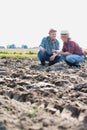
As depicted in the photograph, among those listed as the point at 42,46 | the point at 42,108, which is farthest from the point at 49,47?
the point at 42,108

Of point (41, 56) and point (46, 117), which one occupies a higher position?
point (46, 117)

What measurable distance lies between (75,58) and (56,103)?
778 cm

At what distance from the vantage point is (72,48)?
13430 millimetres

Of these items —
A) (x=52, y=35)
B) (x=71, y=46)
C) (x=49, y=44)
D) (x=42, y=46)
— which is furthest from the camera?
(x=42, y=46)

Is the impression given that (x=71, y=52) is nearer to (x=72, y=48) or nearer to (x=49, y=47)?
(x=72, y=48)

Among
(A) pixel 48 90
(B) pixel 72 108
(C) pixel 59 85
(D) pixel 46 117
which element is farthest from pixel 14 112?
(C) pixel 59 85

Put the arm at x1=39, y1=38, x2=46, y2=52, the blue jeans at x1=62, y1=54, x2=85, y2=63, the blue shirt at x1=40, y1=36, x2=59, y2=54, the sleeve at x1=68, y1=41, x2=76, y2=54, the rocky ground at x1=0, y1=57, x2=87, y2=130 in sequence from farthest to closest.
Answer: the arm at x1=39, y1=38, x2=46, y2=52 < the blue shirt at x1=40, y1=36, x2=59, y2=54 < the blue jeans at x1=62, y1=54, x2=85, y2=63 < the sleeve at x1=68, y1=41, x2=76, y2=54 < the rocky ground at x1=0, y1=57, x2=87, y2=130

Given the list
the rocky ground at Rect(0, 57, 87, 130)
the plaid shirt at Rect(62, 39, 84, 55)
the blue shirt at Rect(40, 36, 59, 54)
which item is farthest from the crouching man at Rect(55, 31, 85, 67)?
the rocky ground at Rect(0, 57, 87, 130)

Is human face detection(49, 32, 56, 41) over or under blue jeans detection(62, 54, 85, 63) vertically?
over

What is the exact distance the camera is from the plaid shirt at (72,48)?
519 inches

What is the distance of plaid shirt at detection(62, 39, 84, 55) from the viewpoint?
43.2ft

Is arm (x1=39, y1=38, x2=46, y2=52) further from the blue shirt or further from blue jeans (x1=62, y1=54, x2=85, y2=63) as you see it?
blue jeans (x1=62, y1=54, x2=85, y2=63)

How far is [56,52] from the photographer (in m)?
13.3

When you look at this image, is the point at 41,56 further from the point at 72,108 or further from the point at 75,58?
the point at 72,108
